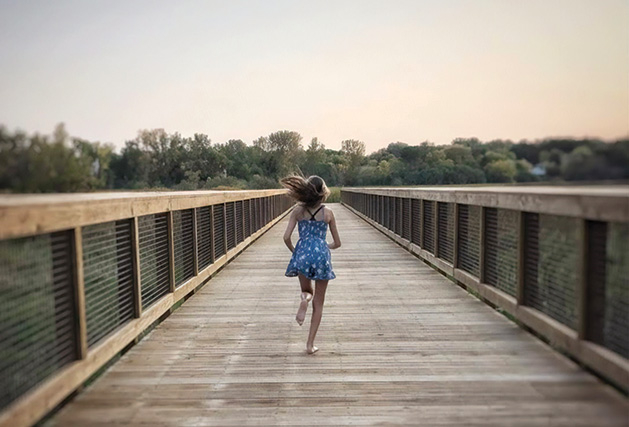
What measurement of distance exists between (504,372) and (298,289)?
299cm

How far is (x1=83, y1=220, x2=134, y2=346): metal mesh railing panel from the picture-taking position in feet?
9.77

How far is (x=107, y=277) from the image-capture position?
327cm

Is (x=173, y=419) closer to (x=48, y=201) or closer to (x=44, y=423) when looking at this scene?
(x=44, y=423)

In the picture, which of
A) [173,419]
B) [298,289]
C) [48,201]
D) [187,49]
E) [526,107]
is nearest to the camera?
[48,201]

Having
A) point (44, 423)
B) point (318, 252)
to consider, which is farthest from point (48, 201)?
point (318, 252)

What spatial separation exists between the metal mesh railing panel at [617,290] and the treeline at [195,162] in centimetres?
32

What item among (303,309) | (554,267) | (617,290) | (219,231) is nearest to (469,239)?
(554,267)

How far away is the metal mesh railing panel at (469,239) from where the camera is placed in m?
5.26

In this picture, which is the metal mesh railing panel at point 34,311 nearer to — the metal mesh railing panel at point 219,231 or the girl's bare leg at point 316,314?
the girl's bare leg at point 316,314

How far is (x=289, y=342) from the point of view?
12.4 ft

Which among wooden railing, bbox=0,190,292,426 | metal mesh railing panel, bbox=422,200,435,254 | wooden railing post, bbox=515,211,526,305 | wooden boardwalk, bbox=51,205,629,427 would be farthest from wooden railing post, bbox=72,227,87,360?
metal mesh railing panel, bbox=422,200,435,254

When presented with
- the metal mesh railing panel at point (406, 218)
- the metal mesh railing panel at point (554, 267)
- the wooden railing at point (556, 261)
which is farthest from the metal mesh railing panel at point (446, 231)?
the metal mesh railing panel at point (554, 267)

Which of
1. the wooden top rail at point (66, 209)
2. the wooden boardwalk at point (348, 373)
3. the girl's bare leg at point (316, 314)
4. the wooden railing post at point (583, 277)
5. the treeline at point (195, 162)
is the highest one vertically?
the treeline at point (195, 162)

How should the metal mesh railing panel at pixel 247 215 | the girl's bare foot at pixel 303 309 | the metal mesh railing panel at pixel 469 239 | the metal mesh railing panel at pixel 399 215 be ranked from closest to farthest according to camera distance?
the girl's bare foot at pixel 303 309, the metal mesh railing panel at pixel 469 239, the metal mesh railing panel at pixel 399 215, the metal mesh railing panel at pixel 247 215
